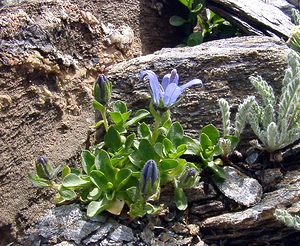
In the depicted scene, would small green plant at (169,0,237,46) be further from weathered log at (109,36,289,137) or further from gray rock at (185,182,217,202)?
gray rock at (185,182,217,202)

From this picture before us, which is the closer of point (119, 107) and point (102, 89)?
point (102, 89)

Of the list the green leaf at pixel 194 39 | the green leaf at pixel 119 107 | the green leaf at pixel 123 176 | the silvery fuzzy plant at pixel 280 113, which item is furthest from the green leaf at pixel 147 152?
the green leaf at pixel 194 39

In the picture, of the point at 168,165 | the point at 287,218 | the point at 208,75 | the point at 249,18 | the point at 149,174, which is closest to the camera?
the point at 149,174

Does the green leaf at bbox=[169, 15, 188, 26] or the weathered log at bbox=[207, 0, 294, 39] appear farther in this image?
the green leaf at bbox=[169, 15, 188, 26]

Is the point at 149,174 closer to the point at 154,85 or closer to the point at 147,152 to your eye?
the point at 147,152

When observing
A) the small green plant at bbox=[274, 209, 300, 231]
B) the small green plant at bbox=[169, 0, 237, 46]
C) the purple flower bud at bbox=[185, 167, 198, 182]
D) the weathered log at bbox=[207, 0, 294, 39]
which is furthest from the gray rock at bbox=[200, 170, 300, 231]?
the small green plant at bbox=[169, 0, 237, 46]

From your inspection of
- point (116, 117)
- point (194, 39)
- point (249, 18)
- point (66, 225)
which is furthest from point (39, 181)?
point (249, 18)

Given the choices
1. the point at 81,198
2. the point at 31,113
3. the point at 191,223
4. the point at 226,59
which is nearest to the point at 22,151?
the point at 31,113

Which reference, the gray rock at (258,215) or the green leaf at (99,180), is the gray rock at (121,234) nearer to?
the green leaf at (99,180)
